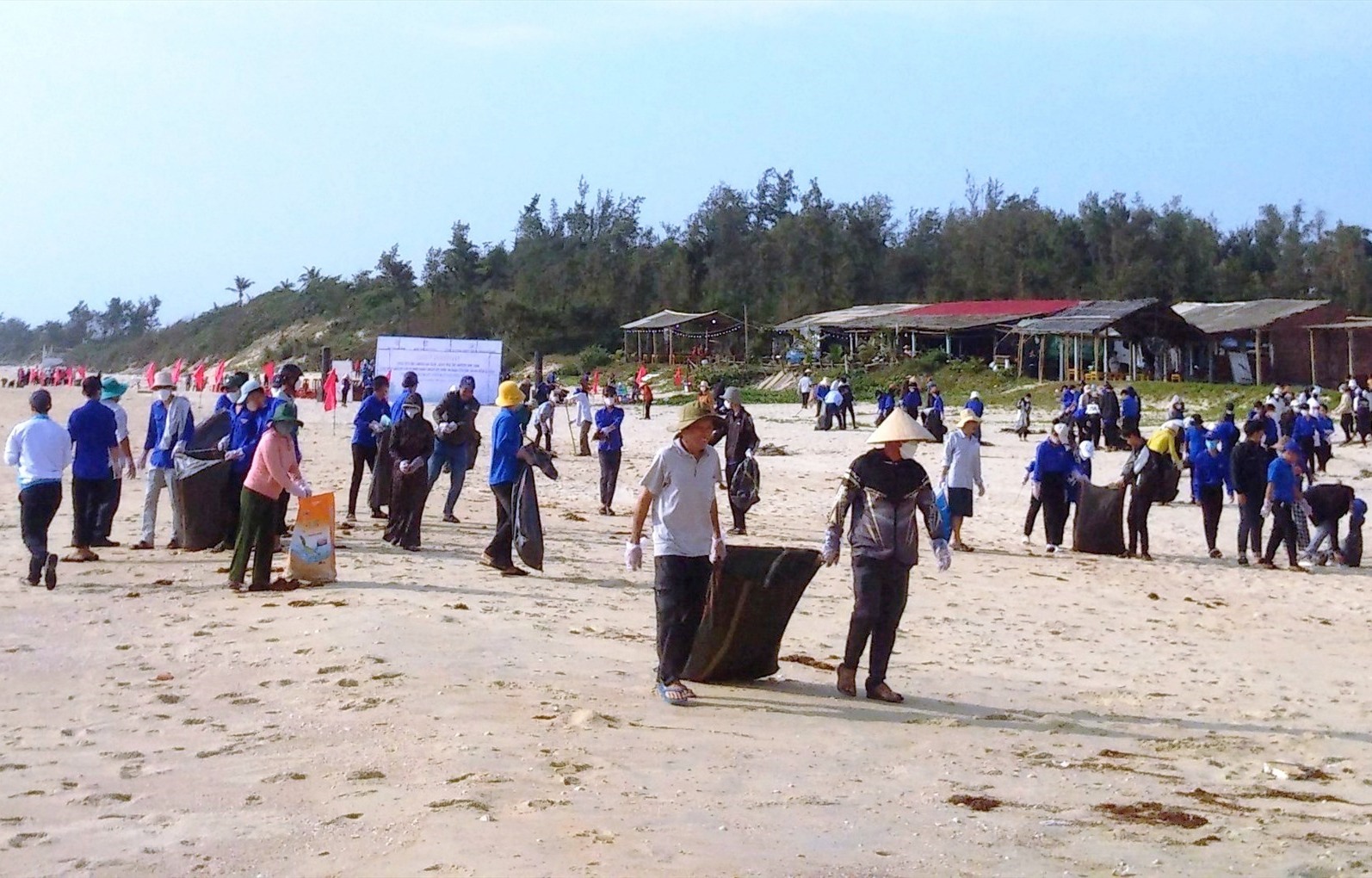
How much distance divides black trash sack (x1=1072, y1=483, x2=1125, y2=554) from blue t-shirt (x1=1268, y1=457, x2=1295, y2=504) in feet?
5.13

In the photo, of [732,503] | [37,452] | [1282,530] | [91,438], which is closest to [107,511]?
[91,438]

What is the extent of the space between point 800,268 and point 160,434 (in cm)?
→ 7264

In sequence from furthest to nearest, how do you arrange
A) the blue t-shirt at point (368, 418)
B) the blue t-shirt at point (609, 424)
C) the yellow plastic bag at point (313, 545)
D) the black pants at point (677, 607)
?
1. the blue t-shirt at point (609, 424)
2. the blue t-shirt at point (368, 418)
3. the yellow plastic bag at point (313, 545)
4. the black pants at point (677, 607)

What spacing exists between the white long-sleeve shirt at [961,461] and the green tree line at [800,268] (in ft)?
157

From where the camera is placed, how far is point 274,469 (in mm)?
10242

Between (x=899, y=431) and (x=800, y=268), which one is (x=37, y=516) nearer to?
(x=899, y=431)

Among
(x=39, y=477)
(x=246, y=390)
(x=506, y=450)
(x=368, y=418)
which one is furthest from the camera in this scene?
(x=368, y=418)

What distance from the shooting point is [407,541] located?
1296 cm

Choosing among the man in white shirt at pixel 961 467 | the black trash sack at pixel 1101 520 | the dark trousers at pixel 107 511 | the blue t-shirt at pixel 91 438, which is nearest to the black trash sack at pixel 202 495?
the dark trousers at pixel 107 511

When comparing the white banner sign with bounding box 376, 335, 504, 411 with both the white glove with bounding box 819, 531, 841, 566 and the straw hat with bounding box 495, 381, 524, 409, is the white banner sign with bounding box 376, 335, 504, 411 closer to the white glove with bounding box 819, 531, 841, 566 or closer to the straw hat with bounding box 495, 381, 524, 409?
the straw hat with bounding box 495, 381, 524, 409

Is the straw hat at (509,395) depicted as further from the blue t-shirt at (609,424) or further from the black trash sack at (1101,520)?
the black trash sack at (1101,520)

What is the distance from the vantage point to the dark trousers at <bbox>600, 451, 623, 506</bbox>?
1730 centimetres

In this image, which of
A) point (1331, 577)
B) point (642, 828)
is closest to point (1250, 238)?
point (1331, 577)

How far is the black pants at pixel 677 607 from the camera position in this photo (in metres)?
7.64
